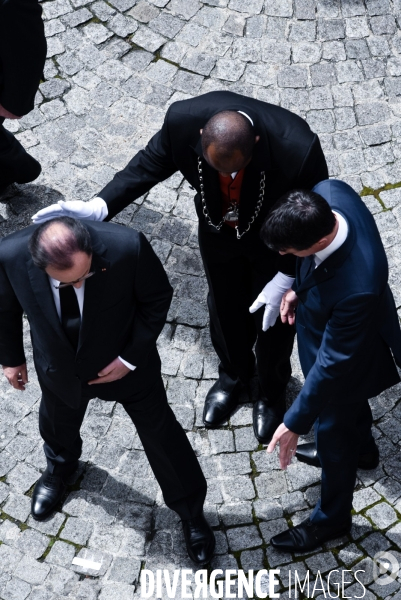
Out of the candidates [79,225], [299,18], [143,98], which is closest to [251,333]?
[79,225]

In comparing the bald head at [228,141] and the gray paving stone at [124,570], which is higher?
the bald head at [228,141]

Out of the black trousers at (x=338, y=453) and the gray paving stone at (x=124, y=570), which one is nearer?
the black trousers at (x=338, y=453)

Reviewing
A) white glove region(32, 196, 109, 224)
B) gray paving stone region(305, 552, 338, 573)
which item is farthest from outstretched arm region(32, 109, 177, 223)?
gray paving stone region(305, 552, 338, 573)

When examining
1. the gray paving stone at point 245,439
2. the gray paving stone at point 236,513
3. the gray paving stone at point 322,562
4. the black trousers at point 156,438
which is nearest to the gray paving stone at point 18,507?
the black trousers at point 156,438

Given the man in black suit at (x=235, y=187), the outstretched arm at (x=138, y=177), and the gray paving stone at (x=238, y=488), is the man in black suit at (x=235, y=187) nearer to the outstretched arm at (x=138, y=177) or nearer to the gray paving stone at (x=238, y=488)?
the outstretched arm at (x=138, y=177)

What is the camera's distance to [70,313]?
4.57 metres

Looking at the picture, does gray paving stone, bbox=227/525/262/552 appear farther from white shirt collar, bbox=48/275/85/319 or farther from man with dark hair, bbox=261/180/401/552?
white shirt collar, bbox=48/275/85/319

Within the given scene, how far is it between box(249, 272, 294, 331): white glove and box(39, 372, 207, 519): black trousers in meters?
0.71

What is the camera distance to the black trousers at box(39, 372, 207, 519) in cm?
503

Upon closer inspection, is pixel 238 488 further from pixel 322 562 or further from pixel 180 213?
pixel 180 213

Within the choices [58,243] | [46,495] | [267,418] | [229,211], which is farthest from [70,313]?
[267,418]

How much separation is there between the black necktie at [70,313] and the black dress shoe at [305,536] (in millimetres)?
1832

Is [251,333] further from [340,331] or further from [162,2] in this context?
[162,2]

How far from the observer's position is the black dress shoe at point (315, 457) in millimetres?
5656
